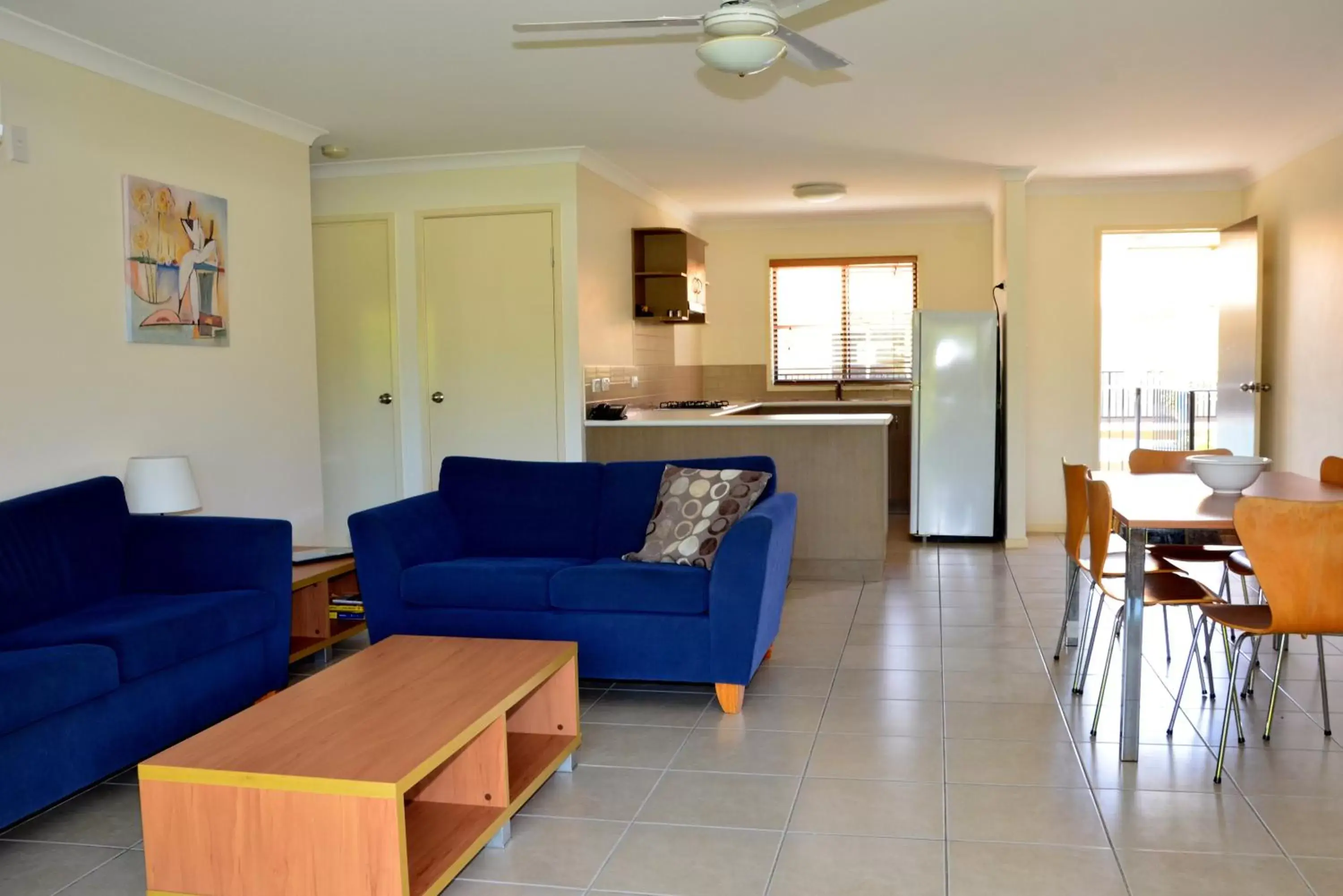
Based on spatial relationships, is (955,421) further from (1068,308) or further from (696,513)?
(696,513)

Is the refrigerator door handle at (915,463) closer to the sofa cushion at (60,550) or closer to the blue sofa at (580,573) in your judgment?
the blue sofa at (580,573)

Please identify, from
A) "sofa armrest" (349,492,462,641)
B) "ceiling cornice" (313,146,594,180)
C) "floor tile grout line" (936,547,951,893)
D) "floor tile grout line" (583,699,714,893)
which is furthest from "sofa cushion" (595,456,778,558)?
"ceiling cornice" (313,146,594,180)

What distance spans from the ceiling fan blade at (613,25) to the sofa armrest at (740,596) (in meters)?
1.62

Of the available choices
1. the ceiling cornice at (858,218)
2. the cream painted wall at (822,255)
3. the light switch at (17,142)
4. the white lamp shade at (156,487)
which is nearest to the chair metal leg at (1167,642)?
the white lamp shade at (156,487)

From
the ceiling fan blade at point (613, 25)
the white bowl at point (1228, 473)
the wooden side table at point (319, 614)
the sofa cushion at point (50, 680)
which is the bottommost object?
the wooden side table at point (319, 614)

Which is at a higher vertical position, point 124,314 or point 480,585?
point 124,314

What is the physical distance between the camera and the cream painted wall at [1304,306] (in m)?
5.83

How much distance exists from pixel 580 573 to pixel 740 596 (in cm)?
61

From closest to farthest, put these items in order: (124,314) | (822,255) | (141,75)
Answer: (124,314)
(141,75)
(822,255)

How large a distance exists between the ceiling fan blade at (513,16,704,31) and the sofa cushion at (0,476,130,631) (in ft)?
7.36

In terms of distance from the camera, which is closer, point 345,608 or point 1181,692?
point 1181,692

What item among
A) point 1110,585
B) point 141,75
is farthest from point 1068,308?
point 141,75

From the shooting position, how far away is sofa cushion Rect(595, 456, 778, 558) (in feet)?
14.8

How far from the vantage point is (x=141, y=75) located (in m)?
4.50
